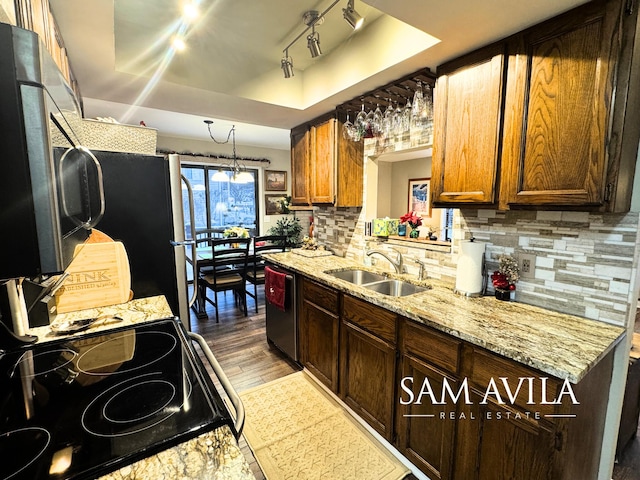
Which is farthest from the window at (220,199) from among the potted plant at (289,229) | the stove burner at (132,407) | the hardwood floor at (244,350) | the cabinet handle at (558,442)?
the cabinet handle at (558,442)

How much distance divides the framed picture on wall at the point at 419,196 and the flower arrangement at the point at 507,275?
143 inches

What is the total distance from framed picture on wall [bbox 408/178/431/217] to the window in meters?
3.06

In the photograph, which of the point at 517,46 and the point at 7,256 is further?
the point at 517,46

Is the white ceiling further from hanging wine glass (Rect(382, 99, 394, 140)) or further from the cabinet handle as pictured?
the cabinet handle

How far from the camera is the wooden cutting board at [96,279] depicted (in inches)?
61.7

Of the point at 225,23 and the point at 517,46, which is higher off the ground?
the point at 225,23

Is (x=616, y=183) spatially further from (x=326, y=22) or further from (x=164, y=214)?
(x=164, y=214)

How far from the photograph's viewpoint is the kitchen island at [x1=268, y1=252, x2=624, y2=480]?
1.13 metres

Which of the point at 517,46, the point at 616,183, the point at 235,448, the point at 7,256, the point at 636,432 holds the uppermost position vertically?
the point at 517,46

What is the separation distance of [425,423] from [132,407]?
4.53ft

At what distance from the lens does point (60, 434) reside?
2.37 feet

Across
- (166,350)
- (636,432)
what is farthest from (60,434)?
(636,432)

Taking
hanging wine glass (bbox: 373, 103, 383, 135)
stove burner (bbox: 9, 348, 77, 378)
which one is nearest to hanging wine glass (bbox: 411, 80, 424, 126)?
hanging wine glass (bbox: 373, 103, 383, 135)

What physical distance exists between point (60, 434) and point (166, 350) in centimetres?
42
